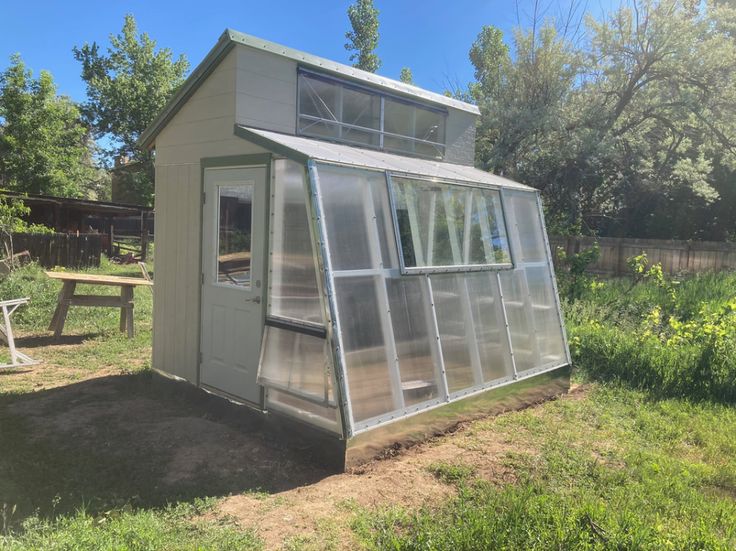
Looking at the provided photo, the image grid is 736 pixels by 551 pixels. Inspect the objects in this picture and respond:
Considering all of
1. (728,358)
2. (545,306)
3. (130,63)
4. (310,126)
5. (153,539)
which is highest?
(130,63)

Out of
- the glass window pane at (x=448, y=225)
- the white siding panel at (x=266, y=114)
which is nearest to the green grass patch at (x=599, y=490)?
the glass window pane at (x=448, y=225)

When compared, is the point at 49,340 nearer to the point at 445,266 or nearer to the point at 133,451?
the point at 133,451

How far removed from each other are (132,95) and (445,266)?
27988mm

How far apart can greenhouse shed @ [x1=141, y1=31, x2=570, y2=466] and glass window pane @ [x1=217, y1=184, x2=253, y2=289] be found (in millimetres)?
19

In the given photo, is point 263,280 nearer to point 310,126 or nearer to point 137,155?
point 310,126

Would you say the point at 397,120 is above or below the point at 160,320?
above

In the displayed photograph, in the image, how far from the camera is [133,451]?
4.64 m

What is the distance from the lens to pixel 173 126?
5996 mm

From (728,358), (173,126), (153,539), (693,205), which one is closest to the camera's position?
(153,539)

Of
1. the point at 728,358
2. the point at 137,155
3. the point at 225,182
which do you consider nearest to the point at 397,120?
the point at 225,182

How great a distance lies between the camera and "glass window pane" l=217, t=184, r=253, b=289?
531cm

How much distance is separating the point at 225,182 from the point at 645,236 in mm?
16619

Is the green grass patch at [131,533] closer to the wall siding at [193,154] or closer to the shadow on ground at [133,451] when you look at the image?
the shadow on ground at [133,451]

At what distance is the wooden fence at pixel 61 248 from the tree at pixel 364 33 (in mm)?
16891
